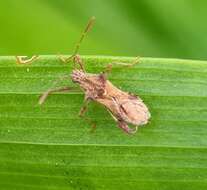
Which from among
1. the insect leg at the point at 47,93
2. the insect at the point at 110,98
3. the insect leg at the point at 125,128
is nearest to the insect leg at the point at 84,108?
the insect at the point at 110,98

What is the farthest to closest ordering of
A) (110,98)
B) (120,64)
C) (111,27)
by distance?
(111,27) → (110,98) → (120,64)

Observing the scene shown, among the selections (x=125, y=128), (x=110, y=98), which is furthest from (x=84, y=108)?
(x=125, y=128)

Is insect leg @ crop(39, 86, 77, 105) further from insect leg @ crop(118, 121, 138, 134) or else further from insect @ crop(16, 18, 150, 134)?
insect leg @ crop(118, 121, 138, 134)

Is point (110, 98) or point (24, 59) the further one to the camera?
point (110, 98)

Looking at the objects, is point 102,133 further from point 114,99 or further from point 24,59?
point 24,59

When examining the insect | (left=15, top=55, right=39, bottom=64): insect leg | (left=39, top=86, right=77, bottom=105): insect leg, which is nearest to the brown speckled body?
the insect

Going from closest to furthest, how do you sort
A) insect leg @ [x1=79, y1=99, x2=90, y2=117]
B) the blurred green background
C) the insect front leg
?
the insect front leg → insect leg @ [x1=79, y1=99, x2=90, y2=117] → the blurred green background

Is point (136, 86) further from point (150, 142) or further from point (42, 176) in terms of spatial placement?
point (42, 176)
